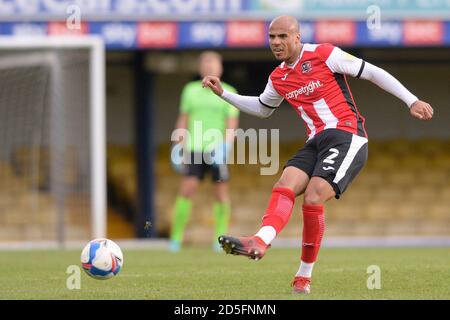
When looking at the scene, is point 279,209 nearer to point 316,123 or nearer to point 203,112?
point 316,123

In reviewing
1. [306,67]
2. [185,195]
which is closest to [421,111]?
[306,67]

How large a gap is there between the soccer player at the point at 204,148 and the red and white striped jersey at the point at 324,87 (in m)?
5.07

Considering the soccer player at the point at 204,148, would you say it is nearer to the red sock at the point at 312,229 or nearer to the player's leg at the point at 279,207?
the player's leg at the point at 279,207

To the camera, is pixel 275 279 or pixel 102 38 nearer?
pixel 275 279

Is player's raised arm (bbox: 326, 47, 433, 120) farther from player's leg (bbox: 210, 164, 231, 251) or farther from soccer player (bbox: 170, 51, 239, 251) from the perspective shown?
player's leg (bbox: 210, 164, 231, 251)

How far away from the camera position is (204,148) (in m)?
13.7

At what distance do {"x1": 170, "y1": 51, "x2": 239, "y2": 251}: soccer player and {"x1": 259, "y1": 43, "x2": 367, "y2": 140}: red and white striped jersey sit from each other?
5.07m

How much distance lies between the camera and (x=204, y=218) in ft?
57.4

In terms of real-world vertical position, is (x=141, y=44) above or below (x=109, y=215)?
above

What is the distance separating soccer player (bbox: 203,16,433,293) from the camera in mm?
7422

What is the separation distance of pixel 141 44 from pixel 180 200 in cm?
312

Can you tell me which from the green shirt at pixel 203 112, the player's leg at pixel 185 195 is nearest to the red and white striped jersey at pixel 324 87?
the player's leg at pixel 185 195
